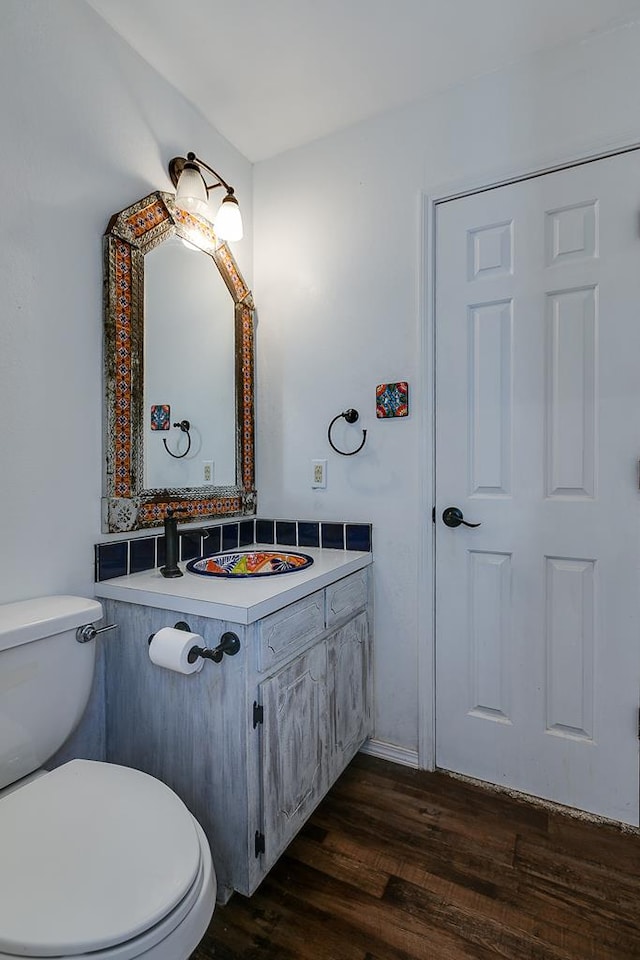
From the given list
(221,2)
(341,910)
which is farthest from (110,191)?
(341,910)

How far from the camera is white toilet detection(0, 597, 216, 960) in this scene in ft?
2.33

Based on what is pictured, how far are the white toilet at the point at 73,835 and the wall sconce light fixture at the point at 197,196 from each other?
4.41ft

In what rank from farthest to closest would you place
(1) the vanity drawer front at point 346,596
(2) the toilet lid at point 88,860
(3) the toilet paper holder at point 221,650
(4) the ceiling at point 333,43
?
(1) the vanity drawer front at point 346,596, (4) the ceiling at point 333,43, (3) the toilet paper holder at point 221,650, (2) the toilet lid at point 88,860

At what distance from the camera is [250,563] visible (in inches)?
68.7

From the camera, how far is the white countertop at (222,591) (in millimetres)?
1197

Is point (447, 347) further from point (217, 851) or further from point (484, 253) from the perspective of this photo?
point (217, 851)

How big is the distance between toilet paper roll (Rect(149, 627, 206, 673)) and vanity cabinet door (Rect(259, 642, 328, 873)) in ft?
0.64

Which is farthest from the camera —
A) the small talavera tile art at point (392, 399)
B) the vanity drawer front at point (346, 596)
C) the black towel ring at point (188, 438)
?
the small talavera tile art at point (392, 399)

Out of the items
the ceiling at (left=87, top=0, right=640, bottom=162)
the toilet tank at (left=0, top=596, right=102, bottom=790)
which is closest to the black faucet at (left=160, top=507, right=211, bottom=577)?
the toilet tank at (left=0, top=596, right=102, bottom=790)

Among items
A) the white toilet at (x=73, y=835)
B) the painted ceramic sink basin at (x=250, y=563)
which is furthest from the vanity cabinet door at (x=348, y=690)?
the white toilet at (x=73, y=835)

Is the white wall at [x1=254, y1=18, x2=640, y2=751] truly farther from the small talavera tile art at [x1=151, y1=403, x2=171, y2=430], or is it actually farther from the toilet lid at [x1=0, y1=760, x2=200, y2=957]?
the toilet lid at [x1=0, y1=760, x2=200, y2=957]

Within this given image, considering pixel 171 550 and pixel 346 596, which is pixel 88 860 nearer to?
pixel 171 550

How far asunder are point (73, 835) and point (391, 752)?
128 cm

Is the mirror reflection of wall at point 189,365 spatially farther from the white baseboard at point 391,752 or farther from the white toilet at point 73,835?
the white baseboard at point 391,752
